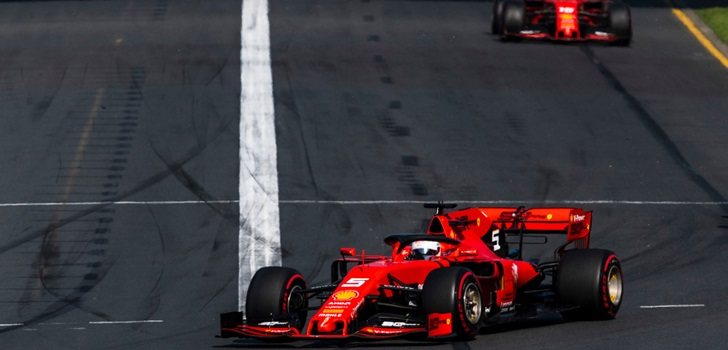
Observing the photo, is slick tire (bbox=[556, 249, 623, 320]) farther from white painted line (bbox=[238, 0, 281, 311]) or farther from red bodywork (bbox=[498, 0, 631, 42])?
red bodywork (bbox=[498, 0, 631, 42])

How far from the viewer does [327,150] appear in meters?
24.0

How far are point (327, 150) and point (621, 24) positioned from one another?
9637 millimetres

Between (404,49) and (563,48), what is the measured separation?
351 centimetres

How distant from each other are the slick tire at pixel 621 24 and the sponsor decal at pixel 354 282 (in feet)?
61.8

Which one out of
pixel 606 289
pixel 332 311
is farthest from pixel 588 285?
pixel 332 311

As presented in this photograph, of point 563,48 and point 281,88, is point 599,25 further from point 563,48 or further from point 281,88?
point 281,88

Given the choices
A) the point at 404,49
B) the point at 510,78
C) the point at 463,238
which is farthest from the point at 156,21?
the point at 463,238

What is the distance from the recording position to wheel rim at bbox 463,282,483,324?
12938 millimetres

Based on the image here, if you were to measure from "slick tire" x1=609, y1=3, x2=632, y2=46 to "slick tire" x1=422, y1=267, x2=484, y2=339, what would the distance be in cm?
1881

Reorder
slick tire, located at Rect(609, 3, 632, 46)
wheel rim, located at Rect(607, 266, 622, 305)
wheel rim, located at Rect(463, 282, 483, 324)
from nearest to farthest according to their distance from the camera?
wheel rim, located at Rect(463, 282, 483, 324), wheel rim, located at Rect(607, 266, 622, 305), slick tire, located at Rect(609, 3, 632, 46)

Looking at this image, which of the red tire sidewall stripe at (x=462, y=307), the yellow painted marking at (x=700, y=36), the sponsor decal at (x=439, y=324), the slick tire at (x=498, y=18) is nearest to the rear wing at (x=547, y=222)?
the red tire sidewall stripe at (x=462, y=307)

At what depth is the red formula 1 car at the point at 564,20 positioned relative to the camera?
30984 mm

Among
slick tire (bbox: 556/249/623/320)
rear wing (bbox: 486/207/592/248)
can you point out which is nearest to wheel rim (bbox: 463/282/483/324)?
slick tire (bbox: 556/249/623/320)

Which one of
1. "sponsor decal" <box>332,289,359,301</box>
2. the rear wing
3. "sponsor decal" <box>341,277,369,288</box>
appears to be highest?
the rear wing
